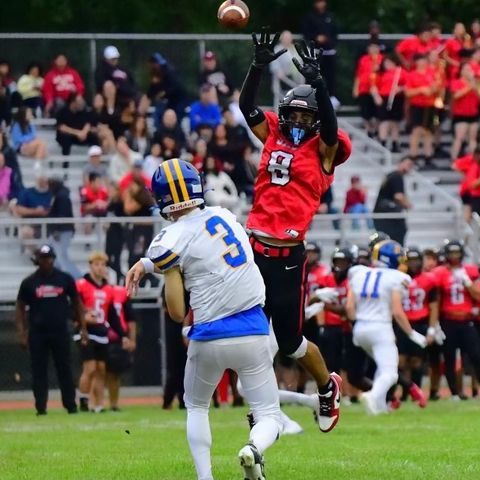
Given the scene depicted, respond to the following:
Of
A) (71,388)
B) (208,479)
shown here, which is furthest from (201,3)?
(208,479)

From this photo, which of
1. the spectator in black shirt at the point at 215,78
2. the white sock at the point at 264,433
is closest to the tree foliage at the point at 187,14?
the spectator in black shirt at the point at 215,78

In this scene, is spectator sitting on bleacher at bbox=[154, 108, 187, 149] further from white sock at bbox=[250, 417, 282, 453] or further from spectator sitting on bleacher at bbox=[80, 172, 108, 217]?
white sock at bbox=[250, 417, 282, 453]

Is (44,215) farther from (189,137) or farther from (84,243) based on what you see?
(189,137)

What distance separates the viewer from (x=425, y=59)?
23594 millimetres

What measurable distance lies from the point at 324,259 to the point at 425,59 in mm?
4934

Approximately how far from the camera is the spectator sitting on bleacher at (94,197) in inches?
785

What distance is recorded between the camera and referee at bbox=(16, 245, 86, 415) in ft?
55.7

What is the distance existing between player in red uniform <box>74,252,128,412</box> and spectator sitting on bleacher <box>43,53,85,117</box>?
203 inches

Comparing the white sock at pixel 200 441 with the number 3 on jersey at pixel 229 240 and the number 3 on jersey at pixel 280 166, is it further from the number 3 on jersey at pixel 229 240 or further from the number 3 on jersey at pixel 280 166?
the number 3 on jersey at pixel 280 166

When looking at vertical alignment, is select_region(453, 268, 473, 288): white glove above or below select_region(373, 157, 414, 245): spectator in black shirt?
below

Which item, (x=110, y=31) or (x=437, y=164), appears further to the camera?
(x=110, y=31)

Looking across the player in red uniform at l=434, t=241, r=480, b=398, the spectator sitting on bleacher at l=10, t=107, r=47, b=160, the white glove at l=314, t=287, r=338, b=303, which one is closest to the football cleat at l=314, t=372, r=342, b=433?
the white glove at l=314, t=287, r=338, b=303

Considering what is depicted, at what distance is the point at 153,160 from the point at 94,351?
3934 mm

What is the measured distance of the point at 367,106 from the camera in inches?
953
